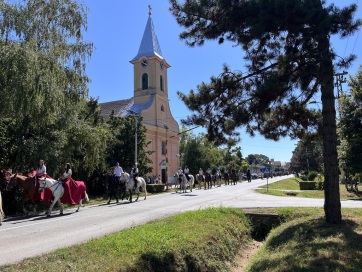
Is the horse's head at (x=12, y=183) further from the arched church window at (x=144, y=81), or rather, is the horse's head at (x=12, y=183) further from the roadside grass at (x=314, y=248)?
A: the arched church window at (x=144, y=81)

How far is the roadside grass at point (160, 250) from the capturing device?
654 cm

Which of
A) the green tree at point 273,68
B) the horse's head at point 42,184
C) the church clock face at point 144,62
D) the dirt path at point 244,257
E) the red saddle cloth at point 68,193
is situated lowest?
the dirt path at point 244,257

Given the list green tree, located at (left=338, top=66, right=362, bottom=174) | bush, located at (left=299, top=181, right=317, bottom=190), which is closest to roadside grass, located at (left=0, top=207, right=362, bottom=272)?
green tree, located at (left=338, top=66, right=362, bottom=174)

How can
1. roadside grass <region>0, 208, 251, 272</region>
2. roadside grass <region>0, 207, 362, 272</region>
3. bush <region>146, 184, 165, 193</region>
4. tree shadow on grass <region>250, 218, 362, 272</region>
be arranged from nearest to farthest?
roadside grass <region>0, 208, 251, 272</region> → roadside grass <region>0, 207, 362, 272</region> → tree shadow on grass <region>250, 218, 362, 272</region> → bush <region>146, 184, 165, 193</region>

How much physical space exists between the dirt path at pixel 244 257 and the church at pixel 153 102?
4192cm

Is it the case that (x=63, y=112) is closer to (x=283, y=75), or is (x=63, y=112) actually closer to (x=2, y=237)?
(x=2, y=237)

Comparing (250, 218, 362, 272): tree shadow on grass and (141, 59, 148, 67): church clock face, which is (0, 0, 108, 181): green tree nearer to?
(250, 218, 362, 272): tree shadow on grass

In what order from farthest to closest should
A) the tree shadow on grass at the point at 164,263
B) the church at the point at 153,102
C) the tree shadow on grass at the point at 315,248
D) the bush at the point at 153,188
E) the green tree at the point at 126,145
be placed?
the church at the point at 153,102, the green tree at the point at 126,145, the bush at the point at 153,188, the tree shadow on grass at the point at 315,248, the tree shadow on grass at the point at 164,263

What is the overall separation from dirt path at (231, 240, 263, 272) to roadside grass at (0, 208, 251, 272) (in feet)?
0.69

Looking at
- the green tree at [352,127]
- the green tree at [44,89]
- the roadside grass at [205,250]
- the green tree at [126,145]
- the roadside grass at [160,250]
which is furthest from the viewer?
the green tree at [126,145]

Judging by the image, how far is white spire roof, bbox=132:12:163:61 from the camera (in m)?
57.5

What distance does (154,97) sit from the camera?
56.7 metres

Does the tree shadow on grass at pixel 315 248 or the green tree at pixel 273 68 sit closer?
the tree shadow on grass at pixel 315 248

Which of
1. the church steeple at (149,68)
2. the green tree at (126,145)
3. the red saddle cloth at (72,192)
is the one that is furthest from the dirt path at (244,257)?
the church steeple at (149,68)
